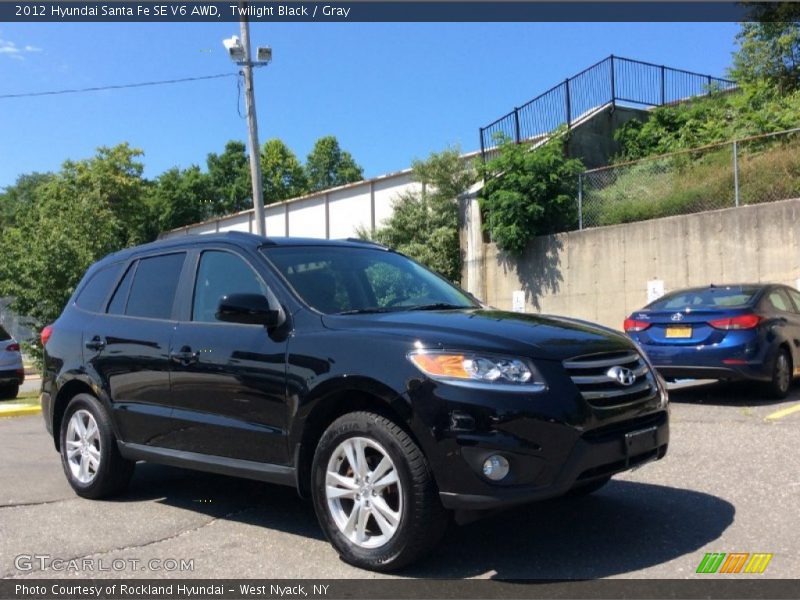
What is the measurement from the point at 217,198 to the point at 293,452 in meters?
50.2

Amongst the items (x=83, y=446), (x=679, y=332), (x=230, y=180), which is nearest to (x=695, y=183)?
(x=679, y=332)

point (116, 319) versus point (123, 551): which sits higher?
point (116, 319)

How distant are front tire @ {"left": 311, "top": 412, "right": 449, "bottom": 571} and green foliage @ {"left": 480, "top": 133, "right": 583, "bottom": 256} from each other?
13.5 meters

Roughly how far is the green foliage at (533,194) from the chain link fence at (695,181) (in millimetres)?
344

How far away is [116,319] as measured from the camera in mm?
5742

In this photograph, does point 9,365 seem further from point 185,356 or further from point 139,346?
point 185,356

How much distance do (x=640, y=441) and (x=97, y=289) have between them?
14.1ft

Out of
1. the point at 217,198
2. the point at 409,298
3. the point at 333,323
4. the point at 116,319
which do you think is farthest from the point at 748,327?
the point at 217,198

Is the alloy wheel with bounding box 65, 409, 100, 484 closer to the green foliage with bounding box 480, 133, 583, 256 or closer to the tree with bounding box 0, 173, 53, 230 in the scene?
the green foliage with bounding box 480, 133, 583, 256

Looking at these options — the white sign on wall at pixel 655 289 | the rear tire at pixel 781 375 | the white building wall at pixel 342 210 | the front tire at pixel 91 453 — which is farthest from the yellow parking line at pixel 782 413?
the white building wall at pixel 342 210

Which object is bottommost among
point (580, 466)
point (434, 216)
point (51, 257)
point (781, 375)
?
point (781, 375)

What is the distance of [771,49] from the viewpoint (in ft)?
68.8

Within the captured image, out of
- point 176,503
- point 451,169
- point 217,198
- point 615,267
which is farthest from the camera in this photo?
point 217,198

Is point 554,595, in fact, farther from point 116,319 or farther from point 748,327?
point 748,327
